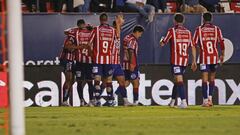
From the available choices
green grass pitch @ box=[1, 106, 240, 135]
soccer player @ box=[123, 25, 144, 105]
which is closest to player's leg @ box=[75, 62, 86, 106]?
soccer player @ box=[123, 25, 144, 105]

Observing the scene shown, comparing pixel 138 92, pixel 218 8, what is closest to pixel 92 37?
pixel 138 92

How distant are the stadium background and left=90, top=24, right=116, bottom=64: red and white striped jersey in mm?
1533

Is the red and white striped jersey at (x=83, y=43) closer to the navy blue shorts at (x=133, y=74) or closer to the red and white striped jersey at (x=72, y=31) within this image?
the red and white striped jersey at (x=72, y=31)

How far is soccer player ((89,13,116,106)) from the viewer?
60.7ft

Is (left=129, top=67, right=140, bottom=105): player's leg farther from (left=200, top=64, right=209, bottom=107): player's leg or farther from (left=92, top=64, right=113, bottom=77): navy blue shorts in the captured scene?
(left=200, top=64, right=209, bottom=107): player's leg

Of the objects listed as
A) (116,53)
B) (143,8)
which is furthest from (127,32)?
(116,53)

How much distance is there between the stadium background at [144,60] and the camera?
65.5ft

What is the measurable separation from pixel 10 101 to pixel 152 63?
40.9 ft

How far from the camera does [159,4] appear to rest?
22.6m

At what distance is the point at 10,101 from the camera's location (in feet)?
29.1

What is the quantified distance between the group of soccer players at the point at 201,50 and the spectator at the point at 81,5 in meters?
4.77

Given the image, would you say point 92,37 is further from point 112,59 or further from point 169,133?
point 169,133

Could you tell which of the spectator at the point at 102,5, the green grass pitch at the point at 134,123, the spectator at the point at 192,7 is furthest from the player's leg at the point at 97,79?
the spectator at the point at 192,7

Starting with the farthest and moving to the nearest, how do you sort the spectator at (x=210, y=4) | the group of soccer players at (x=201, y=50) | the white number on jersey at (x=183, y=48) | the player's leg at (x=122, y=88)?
the spectator at (x=210, y=4)
the player's leg at (x=122, y=88)
the white number on jersey at (x=183, y=48)
the group of soccer players at (x=201, y=50)
